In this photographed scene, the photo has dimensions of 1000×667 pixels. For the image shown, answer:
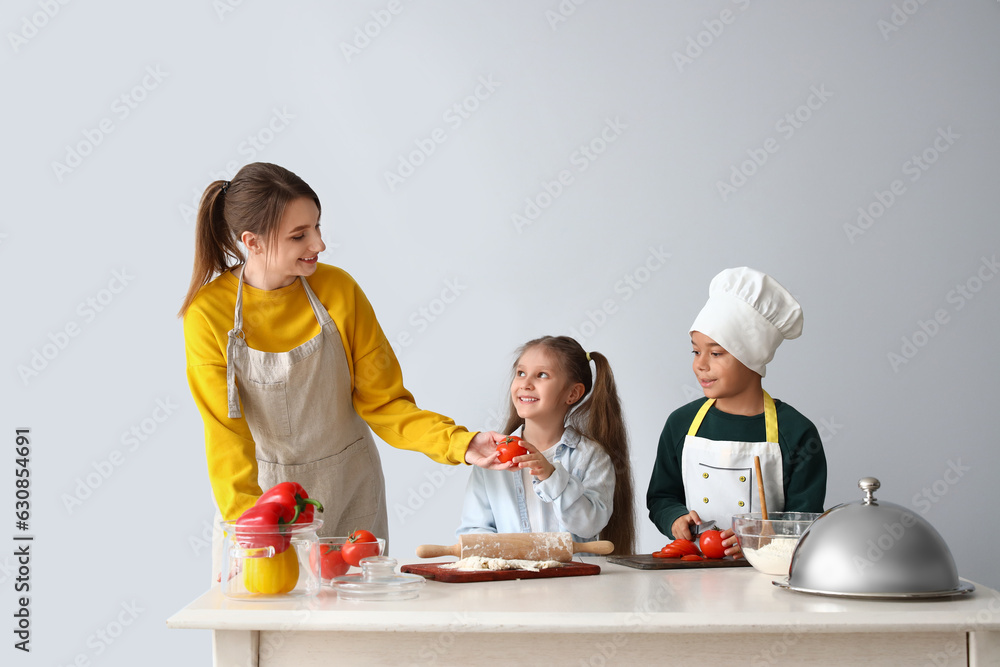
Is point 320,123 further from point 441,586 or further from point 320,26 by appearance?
point 441,586

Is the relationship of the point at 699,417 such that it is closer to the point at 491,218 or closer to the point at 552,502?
the point at 552,502

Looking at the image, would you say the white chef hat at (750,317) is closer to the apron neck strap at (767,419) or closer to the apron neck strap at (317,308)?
the apron neck strap at (767,419)

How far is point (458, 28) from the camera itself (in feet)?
9.63

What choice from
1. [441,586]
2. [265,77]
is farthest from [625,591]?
[265,77]

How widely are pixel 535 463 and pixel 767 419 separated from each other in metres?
0.63

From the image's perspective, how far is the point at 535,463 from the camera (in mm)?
1928

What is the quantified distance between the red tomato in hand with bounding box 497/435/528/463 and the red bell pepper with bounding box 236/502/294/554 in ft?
2.13

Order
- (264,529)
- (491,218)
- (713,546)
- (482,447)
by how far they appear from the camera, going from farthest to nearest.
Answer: (491,218)
(482,447)
(713,546)
(264,529)

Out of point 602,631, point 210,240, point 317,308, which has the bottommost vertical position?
point 602,631

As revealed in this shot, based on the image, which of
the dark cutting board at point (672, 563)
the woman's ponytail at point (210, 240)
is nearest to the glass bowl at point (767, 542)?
the dark cutting board at point (672, 563)

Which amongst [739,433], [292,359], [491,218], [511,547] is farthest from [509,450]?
[491,218]

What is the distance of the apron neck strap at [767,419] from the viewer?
2.13 meters

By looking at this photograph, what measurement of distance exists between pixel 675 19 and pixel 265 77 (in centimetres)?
140

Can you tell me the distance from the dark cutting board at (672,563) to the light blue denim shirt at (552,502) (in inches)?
17.9
